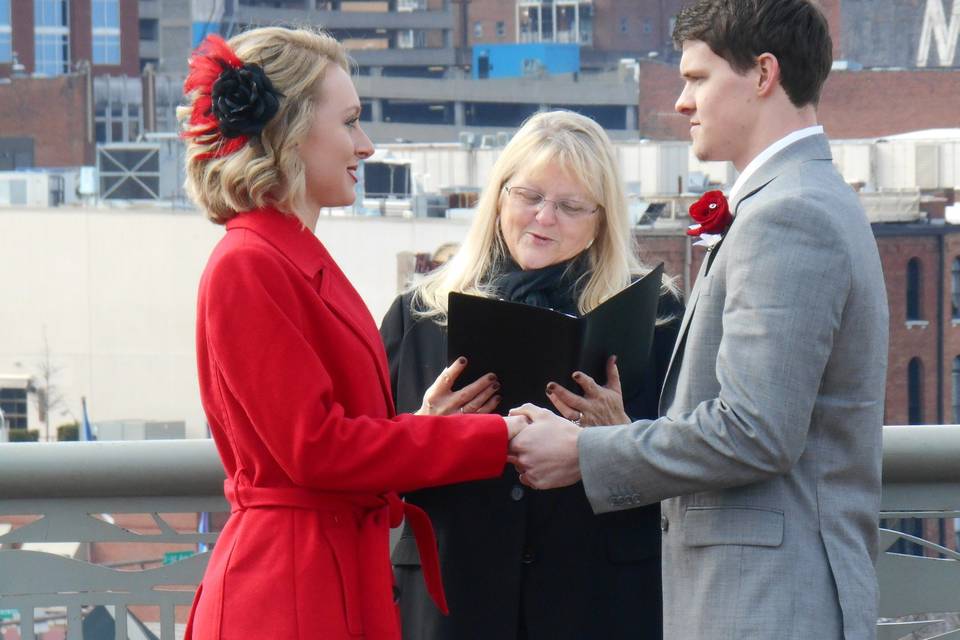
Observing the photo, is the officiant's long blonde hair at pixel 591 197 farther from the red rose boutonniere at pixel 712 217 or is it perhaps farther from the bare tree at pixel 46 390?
the bare tree at pixel 46 390

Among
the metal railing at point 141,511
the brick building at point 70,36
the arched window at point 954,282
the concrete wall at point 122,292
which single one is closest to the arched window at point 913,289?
the arched window at point 954,282

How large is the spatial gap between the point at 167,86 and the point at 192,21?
26.3 feet

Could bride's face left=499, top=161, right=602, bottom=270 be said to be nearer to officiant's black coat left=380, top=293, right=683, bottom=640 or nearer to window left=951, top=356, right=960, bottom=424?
officiant's black coat left=380, top=293, right=683, bottom=640

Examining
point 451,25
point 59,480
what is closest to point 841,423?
point 59,480

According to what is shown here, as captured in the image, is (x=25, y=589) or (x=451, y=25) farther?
(x=451, y=25)

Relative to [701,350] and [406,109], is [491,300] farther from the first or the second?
[406,109]

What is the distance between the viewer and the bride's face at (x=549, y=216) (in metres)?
2.84

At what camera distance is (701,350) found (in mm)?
2230

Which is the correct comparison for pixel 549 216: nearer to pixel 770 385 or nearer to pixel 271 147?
pixel 271 147

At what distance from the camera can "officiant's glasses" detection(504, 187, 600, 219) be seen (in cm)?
284

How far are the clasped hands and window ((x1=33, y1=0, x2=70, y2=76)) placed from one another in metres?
63.6

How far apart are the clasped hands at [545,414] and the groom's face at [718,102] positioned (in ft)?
1.53

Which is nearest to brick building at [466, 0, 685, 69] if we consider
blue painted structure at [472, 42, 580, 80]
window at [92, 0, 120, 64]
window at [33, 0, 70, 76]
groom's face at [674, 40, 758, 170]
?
blue painted structure at [472, 42, 580, 80]

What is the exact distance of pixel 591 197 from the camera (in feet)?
9.35
